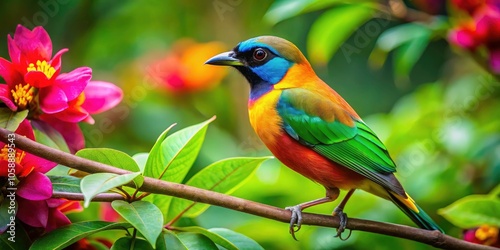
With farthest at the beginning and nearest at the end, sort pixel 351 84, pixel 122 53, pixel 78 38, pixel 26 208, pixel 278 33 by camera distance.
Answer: pixel 351 84
pixel 278 33
pixel 122 53
pixel 78 38
pixel 26 208

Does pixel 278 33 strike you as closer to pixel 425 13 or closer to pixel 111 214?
pixel 425 13

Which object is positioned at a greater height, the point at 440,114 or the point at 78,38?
the point at 78,38

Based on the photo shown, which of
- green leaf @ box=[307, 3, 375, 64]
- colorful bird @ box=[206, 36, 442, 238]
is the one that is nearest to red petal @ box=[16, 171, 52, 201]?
colorful bird @ box=[206, 36, 442, 238]

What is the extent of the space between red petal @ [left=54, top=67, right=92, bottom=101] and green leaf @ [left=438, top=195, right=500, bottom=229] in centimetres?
109

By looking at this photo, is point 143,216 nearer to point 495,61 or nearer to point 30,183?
point 30,183

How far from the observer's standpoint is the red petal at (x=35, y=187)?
4.83 feet

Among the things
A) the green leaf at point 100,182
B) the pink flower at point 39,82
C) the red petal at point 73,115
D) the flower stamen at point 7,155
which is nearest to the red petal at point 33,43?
the pink flower at point 39,82

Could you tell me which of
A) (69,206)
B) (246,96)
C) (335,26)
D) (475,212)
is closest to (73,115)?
(69,206)

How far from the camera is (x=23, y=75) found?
1.62 meters

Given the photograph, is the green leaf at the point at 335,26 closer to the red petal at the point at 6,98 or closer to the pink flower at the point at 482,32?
the pink flower at the point at 482,32

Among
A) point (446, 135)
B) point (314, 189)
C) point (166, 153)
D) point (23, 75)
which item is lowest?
point (314, 189)

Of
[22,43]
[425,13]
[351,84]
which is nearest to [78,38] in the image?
[425,13]

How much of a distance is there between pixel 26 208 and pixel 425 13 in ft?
7.43

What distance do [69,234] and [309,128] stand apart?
90 cm
